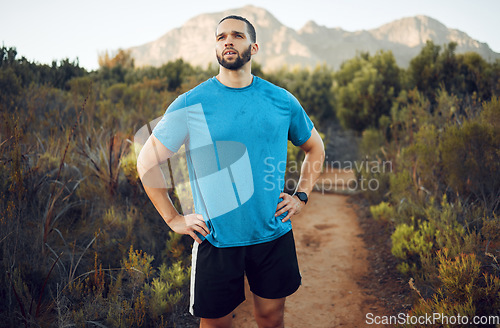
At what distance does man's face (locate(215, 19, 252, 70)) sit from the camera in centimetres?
178

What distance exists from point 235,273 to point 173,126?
0.86m

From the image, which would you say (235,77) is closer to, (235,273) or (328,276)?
(235,273)

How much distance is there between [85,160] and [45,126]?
6.59 feet

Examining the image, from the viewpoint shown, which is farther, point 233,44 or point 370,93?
point 370,93

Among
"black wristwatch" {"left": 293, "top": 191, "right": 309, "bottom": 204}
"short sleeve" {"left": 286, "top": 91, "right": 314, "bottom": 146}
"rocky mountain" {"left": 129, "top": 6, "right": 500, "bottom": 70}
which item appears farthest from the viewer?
"rocky mountain" {"left": 129, "top": 6, "right": 500, "bottom": 70}

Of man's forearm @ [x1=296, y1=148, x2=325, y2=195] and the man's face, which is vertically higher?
the man's face

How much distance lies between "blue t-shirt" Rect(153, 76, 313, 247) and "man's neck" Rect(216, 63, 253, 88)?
41mm

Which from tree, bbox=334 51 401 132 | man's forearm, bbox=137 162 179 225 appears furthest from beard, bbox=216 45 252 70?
tree, bbox=334 51 401 132

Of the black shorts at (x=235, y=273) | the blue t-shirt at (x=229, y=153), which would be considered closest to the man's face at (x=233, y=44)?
the blue t-shirt at (x=229, y=153)

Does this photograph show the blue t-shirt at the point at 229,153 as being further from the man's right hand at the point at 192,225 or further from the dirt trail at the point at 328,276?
the dirt trail at the point at 328,276

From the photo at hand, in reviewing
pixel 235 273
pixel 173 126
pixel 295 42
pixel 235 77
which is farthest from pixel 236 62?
pixel 295 42

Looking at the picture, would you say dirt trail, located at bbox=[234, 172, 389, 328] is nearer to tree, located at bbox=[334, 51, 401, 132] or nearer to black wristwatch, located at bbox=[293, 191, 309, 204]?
black wristwatch, located at bbox=[293, 191, 309, 204]

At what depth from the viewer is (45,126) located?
20.8 ft

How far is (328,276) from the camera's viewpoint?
4.28m
